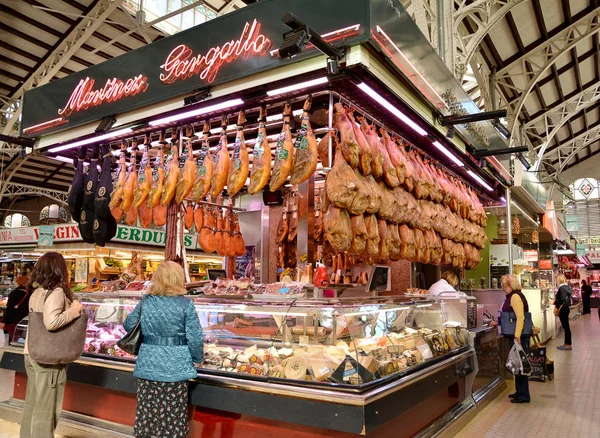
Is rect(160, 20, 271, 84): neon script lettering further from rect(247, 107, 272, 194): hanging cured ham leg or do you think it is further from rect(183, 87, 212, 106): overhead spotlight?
rect(247, 107, 272, 194): hanging cured ham leg

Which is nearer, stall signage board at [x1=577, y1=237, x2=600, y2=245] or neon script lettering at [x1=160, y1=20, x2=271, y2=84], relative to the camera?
neon script lettering at [x1=160, y1=20, x2=271, y2=84]

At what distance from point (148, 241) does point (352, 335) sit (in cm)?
1022

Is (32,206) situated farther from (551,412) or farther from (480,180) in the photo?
(551,412)

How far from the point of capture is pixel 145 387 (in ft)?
11.5

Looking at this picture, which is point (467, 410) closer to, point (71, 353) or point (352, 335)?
point (352, 335)

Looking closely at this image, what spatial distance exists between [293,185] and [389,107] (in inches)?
40.6

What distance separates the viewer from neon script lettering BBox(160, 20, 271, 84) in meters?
3.71

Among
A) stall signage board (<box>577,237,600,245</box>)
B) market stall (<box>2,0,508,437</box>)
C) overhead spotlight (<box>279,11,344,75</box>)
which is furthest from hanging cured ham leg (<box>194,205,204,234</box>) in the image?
stall signage board (<box>577,237,600,245</box>)

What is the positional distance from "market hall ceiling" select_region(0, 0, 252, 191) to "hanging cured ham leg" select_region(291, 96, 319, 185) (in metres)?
9.92

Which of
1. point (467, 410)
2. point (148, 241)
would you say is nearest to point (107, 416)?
point (467, 410)

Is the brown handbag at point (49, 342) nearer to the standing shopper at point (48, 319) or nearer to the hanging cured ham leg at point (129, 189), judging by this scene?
the standing shopper at point (48, 319)

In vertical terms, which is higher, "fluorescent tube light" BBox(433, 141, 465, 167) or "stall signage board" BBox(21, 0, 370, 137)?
"stall signage board" BBox(21, 0, 370, 137)

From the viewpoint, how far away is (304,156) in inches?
153

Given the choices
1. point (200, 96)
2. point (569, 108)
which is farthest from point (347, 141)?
point (569, 108)
